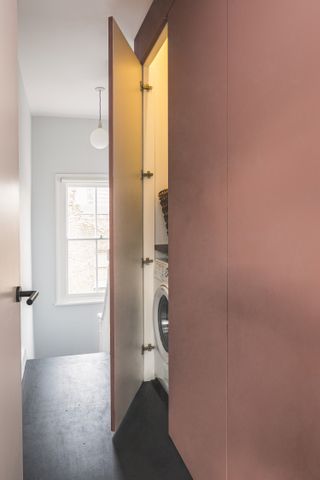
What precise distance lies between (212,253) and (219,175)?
11.6 inches

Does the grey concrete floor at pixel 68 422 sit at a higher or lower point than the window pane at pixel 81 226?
lower

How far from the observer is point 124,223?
2225 millimetres

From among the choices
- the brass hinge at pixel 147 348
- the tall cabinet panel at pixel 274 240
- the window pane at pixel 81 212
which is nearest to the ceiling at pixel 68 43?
the window pane at pixel 81 212

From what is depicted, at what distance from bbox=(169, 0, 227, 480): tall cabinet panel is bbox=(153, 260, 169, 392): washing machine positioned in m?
0.56

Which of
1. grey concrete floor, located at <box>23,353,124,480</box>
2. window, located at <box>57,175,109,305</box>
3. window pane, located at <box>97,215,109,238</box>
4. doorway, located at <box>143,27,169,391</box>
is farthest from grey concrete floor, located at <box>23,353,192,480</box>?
window pane, located at <box>97,215,109,238</box>

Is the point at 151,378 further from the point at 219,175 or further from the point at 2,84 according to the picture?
the point at 2,84

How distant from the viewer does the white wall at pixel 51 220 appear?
451cm

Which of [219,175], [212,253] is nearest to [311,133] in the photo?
[219,175]

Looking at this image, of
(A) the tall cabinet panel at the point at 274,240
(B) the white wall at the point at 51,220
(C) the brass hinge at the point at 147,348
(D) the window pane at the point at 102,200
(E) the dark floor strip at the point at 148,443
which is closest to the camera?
(A) the tall cabinet panel at the point at 274,240

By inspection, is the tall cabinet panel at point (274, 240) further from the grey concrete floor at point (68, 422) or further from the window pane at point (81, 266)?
the window pane at point (81, 266)

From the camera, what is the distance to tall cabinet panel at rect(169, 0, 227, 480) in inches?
52.8

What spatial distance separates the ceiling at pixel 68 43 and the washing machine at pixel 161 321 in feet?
5.20

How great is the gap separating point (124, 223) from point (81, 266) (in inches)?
106

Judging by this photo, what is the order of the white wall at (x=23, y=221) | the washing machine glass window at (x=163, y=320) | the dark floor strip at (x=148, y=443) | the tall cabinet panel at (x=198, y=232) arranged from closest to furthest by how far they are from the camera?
the tall cabinet panel at (x=198, y=232) → the dark floor strip at (x=148, y=443) → the washing machine glass window at (x=163, y=320) → the white wall at (x=23, y=221)
